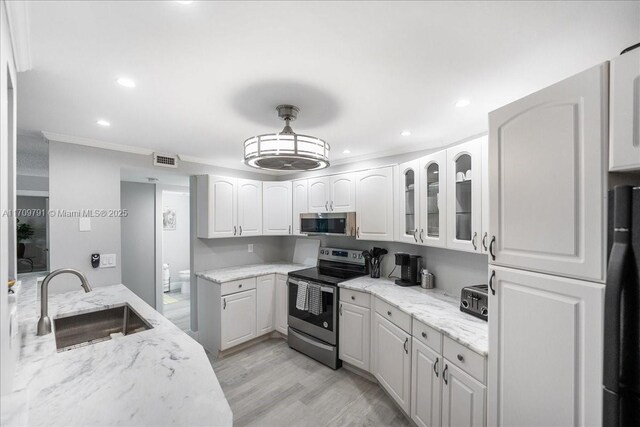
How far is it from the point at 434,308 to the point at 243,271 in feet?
7.87

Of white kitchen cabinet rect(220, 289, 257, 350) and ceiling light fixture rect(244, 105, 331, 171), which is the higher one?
ceiling light fixture rect(244, 105, 331, 171)

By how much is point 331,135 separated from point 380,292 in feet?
5.12

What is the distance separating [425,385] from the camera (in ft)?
6.18

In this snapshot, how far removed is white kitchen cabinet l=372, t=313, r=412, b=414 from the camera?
2080 mm

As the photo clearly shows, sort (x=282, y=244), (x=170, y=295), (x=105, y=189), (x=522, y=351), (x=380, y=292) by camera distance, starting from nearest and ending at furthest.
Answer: (x=522, y=351) → (x=380, y=292) → (x=105, y=189) → (x=282, y=244) → (x=170, y=295)

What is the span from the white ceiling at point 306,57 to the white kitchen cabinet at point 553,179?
334mm

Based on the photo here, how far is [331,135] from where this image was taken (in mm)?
2631

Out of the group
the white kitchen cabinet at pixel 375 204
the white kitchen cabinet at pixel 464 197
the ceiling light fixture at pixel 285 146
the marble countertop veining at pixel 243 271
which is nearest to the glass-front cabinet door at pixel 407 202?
the white kitchen cabinet at pixel 375 204

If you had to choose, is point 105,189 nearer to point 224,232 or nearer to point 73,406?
point 224,232

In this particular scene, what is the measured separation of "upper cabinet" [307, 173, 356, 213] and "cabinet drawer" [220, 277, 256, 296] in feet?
3.90

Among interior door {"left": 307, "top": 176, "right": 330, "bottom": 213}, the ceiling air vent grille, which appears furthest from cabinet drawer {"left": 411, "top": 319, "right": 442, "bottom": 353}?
the ceiling air vent grille

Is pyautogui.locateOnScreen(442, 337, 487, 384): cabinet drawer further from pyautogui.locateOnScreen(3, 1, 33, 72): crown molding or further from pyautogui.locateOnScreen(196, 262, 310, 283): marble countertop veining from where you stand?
pyautogui.locateOnScreen(3, 1, 33, 72): crown molding

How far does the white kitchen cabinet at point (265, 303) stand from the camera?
3.41m

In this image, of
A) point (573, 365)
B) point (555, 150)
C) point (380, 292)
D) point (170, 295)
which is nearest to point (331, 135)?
point (380, 292)
